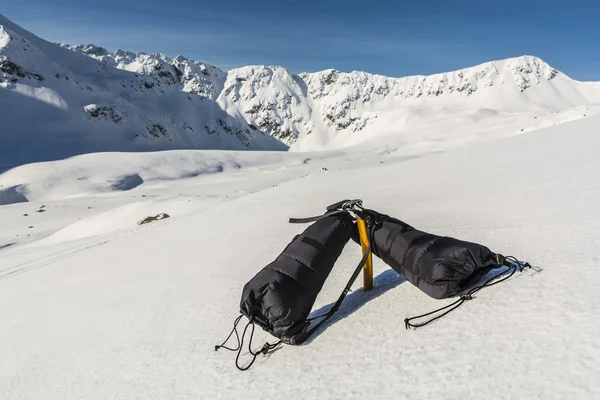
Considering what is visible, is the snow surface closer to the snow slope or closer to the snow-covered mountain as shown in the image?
the snow slope

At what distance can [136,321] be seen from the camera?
367cm

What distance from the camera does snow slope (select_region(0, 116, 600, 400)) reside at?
194 cm

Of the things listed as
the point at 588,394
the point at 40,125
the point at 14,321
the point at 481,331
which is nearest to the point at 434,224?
the point at 481,331

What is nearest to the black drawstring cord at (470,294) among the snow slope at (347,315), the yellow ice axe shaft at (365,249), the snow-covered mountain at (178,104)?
the snow slope at (347,315)

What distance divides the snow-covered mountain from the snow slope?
73.9 metres

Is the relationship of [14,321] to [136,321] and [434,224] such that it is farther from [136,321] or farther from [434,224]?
[434,224]

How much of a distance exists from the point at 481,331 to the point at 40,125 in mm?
104689

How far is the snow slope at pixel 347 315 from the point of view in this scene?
1.94m

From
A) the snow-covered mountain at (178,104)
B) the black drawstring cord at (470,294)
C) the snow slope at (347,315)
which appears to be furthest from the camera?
the snow-covered mountain at (178,104)

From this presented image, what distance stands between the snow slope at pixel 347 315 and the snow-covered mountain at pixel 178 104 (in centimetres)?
7395

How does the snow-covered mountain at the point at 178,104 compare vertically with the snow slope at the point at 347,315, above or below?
above

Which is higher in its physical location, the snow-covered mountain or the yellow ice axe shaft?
the snow-covered mountain

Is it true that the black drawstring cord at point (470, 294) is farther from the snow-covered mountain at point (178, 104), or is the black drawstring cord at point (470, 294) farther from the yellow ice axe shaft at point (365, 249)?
the snow-covered mountain at point (178, 104)

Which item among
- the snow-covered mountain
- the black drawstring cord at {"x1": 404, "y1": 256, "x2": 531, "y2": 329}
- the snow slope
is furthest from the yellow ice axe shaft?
the snow-covered mountain
